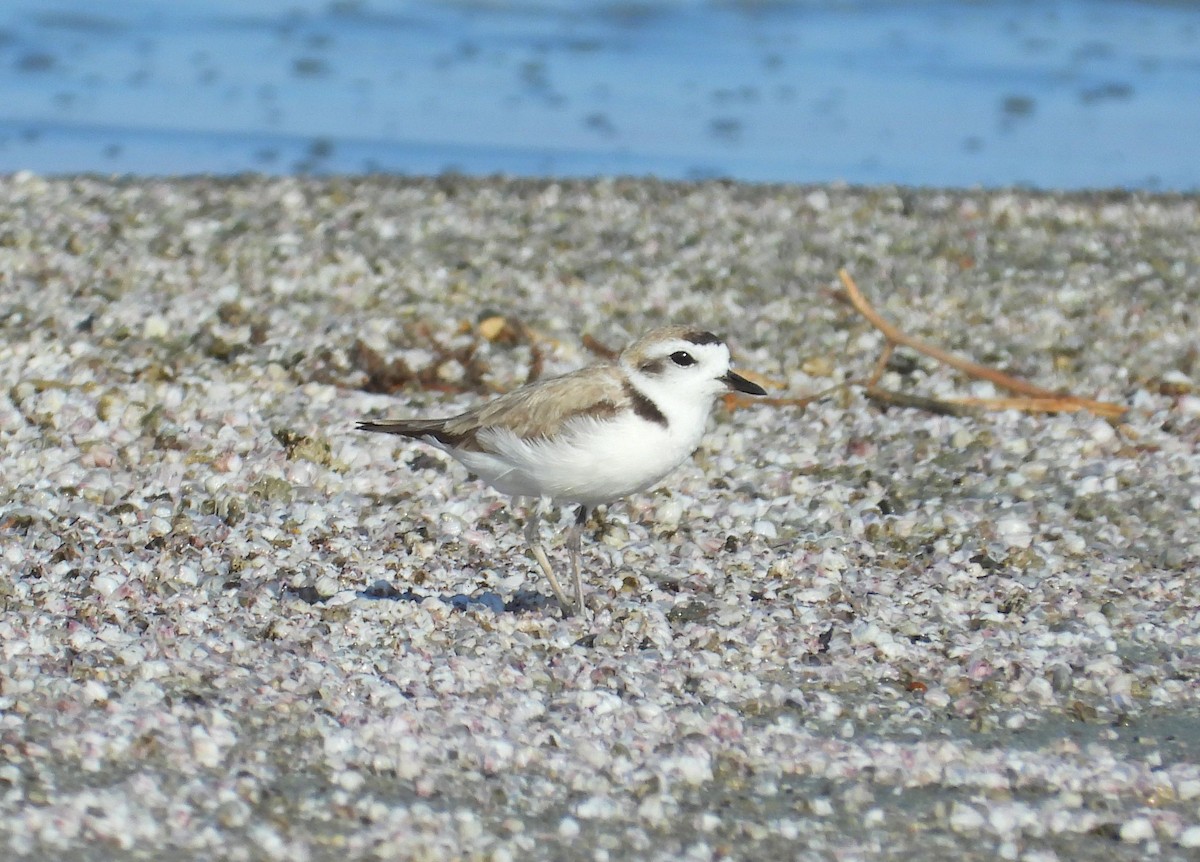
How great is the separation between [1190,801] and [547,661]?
1877 millimetres

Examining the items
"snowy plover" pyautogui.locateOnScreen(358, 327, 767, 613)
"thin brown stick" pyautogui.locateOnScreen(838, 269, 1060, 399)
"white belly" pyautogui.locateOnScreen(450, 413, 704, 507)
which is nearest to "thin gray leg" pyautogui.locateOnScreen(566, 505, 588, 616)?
"snowy plover" pyautogui.locateOnScreen(358, 327, 767, 613)

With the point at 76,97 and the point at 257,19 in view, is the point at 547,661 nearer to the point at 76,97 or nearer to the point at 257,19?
the point at 76,97

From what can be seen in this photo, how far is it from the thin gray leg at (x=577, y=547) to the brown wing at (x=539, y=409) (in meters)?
0.41

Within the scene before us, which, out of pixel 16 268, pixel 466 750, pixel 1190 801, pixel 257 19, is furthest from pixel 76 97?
pixel 1190 801

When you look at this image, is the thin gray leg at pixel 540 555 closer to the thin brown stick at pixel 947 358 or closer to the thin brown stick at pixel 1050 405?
the thin brown stick at pixel 1050 405

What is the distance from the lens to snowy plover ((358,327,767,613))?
5.49m

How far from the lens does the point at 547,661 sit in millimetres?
5461

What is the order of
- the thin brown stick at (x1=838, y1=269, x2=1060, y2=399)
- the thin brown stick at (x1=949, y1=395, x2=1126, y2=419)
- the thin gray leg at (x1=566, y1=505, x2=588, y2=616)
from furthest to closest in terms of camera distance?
the thin brown stick at (x1=838, y1=269, x2=1060, y2=399), the thin brown stick at (x1=949, y1=395, x2=1126, y2=419), the thin gray leg at (x1=566, y1=505, x2=588, y2=616)

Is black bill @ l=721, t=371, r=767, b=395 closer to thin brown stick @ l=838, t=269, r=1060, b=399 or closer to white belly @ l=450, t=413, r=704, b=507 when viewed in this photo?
white belly @ l=450, t=413, r=704, b=507

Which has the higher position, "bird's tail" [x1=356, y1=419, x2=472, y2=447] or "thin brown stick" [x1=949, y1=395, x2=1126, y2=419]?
"thin brown stick" [x1=949, y1=395, x2=1126, y2=419]

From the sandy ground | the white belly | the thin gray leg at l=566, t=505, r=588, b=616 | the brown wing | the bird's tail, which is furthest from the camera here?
the bird's tail

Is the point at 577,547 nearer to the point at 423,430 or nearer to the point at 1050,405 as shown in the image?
the point at 423,430

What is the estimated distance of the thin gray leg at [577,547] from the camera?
5809mm

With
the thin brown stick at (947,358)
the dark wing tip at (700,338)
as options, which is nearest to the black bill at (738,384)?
the dark wing tip at (700,338)
